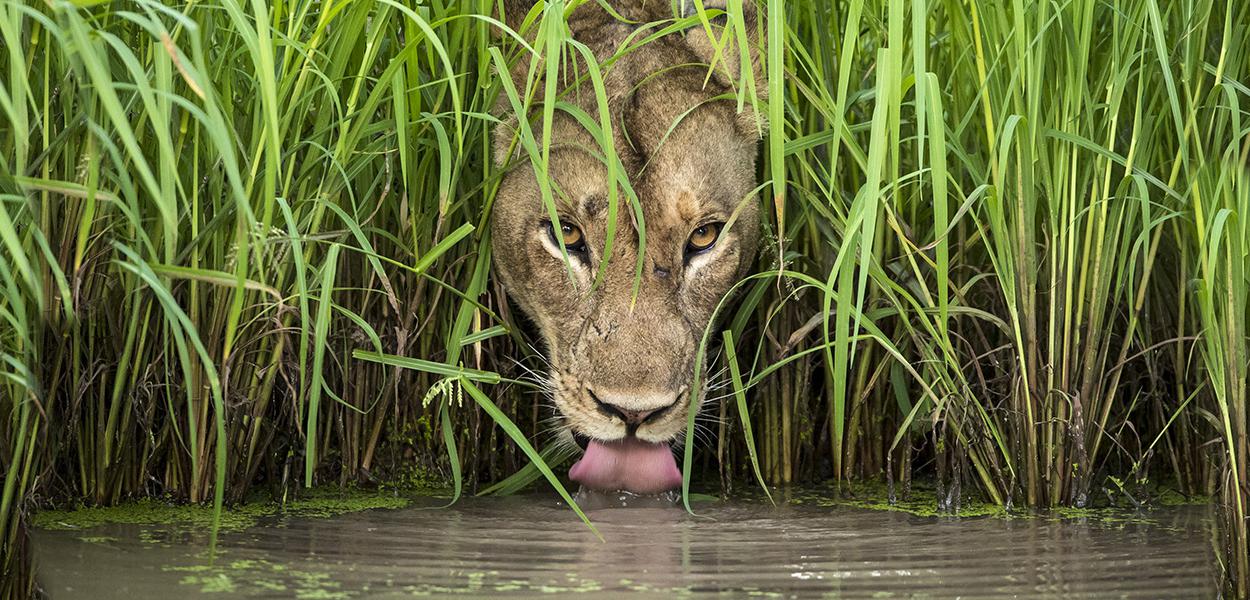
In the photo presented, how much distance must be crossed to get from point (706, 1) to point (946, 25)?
2.76 ft

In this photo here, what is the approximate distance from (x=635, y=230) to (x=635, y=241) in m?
0.03

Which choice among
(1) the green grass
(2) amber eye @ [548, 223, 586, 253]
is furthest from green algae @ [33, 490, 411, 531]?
(2) amber eye @ [548, 223, 586, 253]

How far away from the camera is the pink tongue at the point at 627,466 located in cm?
441

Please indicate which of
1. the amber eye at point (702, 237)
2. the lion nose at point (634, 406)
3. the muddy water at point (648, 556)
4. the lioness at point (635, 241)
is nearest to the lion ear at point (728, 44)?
the lioness at point (635, 241)

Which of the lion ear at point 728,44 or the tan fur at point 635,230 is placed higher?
the lion ear at point 728,44

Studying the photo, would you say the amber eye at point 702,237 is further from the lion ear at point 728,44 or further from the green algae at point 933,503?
the green algae at point 933,503

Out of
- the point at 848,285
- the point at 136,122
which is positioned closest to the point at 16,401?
the point at 136,122

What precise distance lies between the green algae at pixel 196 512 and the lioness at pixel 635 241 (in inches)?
27.2

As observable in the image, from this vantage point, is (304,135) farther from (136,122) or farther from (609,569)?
(609,569)

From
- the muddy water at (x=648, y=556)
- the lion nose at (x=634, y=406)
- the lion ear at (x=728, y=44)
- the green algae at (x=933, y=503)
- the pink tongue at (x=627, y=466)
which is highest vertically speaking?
the lion ear at (x=728, y=44)

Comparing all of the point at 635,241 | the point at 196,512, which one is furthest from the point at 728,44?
the point at 196,512

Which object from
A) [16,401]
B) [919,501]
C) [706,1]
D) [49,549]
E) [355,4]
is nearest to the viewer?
[16,401]

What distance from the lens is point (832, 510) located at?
14.3 feet

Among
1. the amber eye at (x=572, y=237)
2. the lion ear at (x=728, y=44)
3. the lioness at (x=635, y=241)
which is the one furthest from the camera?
the lion ear at (x=728, y=44)
